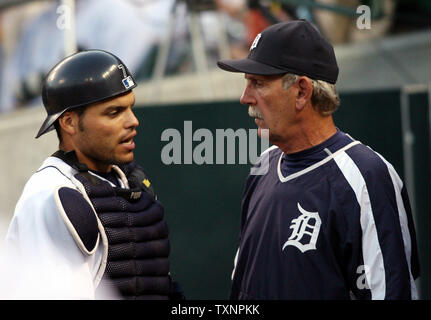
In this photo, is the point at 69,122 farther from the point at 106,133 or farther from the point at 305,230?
the point at 305,230

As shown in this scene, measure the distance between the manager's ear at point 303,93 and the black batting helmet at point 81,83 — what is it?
0.70 metres

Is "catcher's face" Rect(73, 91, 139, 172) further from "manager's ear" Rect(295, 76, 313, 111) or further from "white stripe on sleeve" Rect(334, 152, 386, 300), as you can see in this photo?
"white stripe on sleeve" Rect(334, 152, 386, 300)

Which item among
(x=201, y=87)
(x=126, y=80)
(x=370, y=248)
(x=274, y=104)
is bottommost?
(x=370, y=248)

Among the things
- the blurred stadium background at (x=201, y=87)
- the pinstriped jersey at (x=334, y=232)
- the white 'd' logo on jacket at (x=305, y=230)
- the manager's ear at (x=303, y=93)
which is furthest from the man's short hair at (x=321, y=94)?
the blurred stadium background at (x=201, y=87)

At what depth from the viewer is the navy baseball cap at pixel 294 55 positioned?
10.1 feet

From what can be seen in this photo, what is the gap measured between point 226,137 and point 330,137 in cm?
238

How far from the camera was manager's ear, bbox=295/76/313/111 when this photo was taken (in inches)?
122

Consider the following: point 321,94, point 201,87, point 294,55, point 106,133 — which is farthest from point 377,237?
point 201,87

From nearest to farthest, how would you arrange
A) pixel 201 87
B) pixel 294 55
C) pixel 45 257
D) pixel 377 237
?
pixel 45 257 < pixel 377 237 < pixel 294 55 < pixel 201 87

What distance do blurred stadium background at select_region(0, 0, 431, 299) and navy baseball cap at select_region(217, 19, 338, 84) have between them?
2035 millimetres

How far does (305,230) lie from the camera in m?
2.94

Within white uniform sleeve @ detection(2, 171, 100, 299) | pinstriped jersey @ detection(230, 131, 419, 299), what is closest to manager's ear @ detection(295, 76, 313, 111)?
pinstriped jersey @ detection(230, 131, 419, 299)

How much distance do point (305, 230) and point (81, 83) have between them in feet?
3.53
